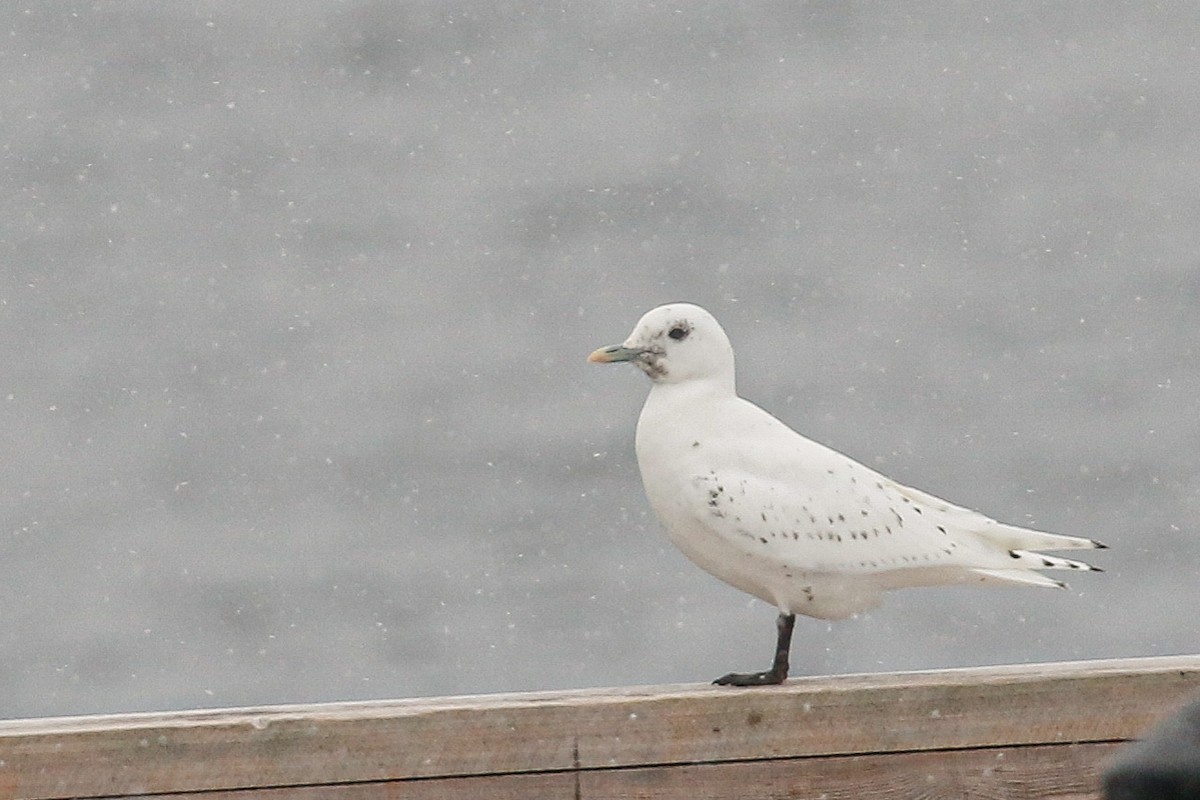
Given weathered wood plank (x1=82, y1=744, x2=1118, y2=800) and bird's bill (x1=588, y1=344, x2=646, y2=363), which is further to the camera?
bird's bill (x1=588, y1=344, x2=646, y2=363)

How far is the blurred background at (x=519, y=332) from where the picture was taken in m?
7.16

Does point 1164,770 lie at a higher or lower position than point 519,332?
lower

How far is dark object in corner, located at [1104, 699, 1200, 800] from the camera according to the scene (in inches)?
22.0

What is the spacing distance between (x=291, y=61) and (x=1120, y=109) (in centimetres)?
305

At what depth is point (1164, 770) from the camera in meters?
0.56

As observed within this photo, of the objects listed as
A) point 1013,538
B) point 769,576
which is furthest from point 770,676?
point 1013,538

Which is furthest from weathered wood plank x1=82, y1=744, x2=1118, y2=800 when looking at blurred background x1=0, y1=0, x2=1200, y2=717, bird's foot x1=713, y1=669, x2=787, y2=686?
blurred background x1=0, y1=0, x2=1200, y2=717

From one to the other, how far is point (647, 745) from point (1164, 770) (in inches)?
58.2

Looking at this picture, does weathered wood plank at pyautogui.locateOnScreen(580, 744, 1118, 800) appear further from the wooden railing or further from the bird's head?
the bird's head

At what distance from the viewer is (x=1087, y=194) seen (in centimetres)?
715

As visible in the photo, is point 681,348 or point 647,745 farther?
point 681,348

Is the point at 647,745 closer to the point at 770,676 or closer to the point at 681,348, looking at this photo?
the point at 770,676

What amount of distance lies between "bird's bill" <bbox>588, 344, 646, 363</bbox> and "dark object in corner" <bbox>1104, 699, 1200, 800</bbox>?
1710 mm

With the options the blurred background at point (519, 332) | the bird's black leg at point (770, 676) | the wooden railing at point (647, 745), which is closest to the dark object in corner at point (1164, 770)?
the wooden railing at point (647, 745)
